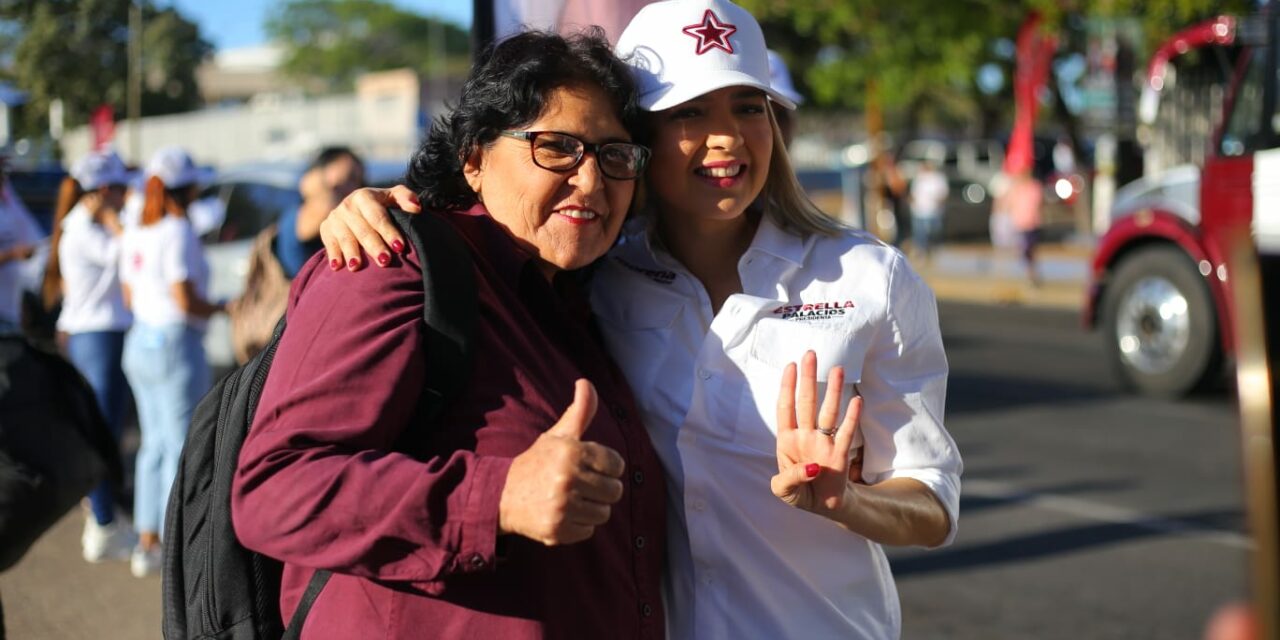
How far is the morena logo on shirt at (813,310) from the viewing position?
237 centimetres

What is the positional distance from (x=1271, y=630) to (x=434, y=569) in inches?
47.7

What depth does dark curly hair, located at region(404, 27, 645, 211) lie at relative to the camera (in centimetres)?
219

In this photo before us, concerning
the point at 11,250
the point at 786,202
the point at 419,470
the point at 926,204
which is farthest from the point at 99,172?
the point at 926,204

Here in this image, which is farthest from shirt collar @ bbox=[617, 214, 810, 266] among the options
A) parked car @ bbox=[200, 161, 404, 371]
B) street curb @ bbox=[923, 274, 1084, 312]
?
street curb @ bbox=[923, 274, 1084, 312]

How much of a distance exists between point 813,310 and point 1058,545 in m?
4.52

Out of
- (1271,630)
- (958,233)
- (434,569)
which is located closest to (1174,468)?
(434,569)

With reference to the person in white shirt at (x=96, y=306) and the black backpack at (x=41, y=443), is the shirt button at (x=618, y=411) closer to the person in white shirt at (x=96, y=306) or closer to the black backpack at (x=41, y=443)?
the black backpack at (x=41, y=443)

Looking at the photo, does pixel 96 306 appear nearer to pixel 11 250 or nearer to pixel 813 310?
pixel 11 250

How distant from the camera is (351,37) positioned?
89688 millimetres

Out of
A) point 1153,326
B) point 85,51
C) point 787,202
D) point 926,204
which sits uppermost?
point 85,51

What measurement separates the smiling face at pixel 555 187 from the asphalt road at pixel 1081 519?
2.21 meters

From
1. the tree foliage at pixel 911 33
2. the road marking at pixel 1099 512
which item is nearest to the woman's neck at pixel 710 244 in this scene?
the road marking at pixel 1099 512

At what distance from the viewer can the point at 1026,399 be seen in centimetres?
1059

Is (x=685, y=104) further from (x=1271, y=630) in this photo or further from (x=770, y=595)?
(x=1271, y=630)
